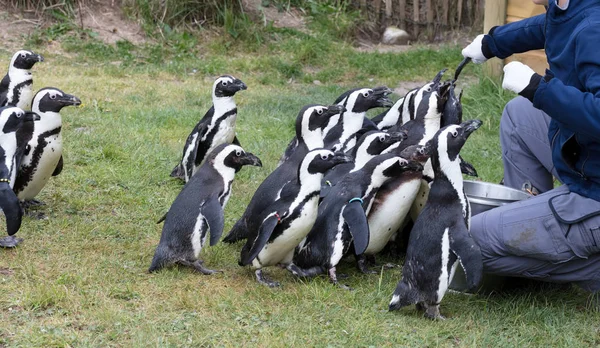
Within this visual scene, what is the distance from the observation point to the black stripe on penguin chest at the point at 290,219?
3.59 m

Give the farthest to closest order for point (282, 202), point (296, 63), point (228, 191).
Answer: point (296, 63)
point (228, 191)
point (282, 202)

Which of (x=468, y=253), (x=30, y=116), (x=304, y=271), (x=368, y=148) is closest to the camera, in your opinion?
(x=468, y=253)

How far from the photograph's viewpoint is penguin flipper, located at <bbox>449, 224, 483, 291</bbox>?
3132 mm

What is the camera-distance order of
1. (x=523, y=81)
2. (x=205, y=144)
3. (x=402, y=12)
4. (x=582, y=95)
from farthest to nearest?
(x=402, y=12) → (x=205, y=144) → (x=523, y=81) → (x=582, y=95)

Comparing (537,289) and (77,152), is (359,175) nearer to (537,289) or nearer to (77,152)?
(537,289)

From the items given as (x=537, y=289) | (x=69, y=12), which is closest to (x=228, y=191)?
(x=537, y=289)

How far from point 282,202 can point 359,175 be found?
1.30 feet

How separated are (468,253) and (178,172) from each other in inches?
97.8

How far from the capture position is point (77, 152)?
5.58 meters

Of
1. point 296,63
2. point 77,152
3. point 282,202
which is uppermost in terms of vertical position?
point 282,202

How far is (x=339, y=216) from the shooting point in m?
3.66

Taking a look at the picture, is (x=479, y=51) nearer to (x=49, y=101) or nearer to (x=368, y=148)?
(x=368, y=148)

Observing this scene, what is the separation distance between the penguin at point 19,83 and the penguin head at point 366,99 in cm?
236

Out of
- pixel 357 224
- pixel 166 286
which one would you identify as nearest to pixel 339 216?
pixel 357 224
